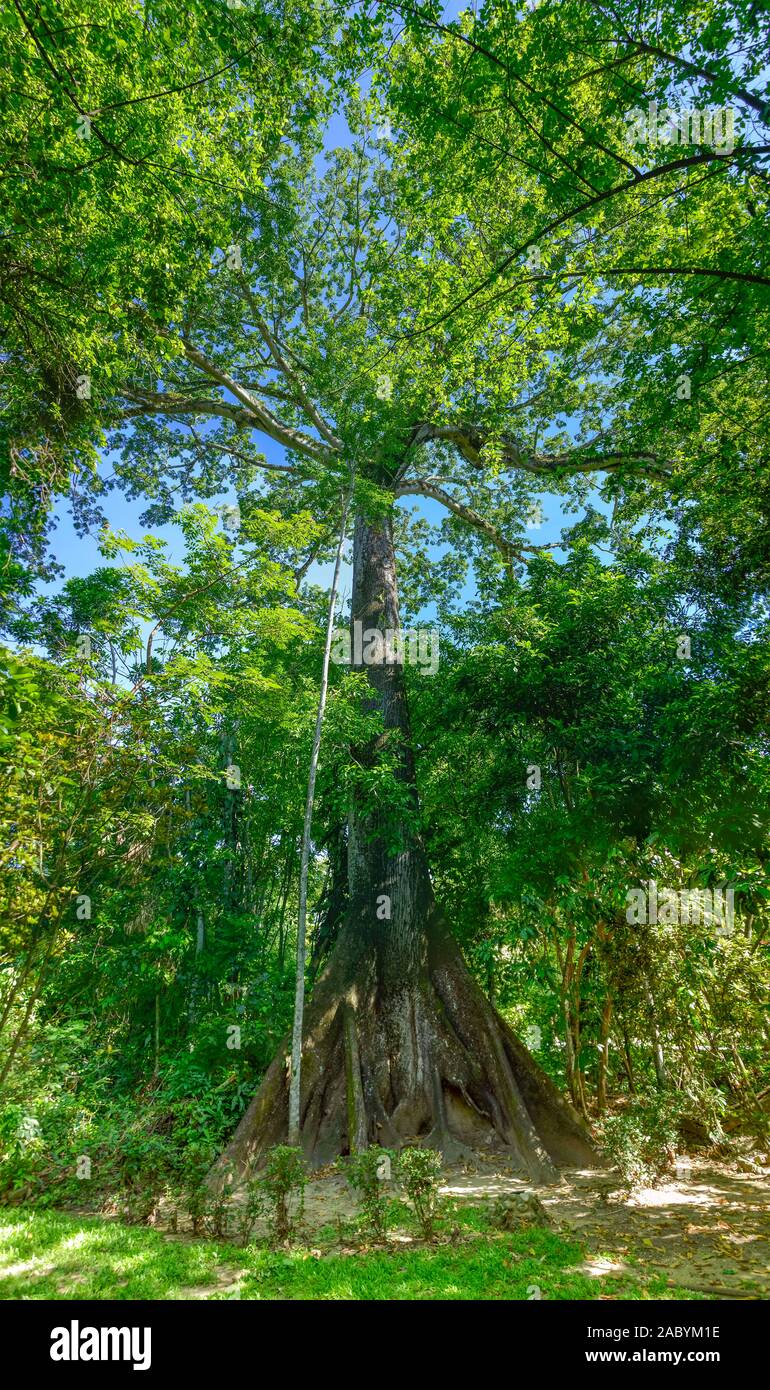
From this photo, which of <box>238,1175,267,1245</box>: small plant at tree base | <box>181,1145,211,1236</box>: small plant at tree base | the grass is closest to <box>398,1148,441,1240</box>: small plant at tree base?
the grass

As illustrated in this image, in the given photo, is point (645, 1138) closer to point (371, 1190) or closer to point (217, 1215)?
point (371, 1190)

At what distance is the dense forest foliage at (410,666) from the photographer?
433 cm

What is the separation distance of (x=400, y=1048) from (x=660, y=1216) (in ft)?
8.77

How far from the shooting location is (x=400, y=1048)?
20.6 ft

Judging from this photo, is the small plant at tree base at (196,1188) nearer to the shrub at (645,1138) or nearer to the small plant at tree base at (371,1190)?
the small plant at tree base at (371,1190)

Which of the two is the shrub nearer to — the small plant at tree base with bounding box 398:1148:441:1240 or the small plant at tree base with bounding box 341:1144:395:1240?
the small plant at tree base with bounding box 398:1148:441:1240

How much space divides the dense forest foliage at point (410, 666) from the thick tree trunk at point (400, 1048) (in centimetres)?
4

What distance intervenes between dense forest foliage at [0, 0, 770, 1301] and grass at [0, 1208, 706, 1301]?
38.6 inches

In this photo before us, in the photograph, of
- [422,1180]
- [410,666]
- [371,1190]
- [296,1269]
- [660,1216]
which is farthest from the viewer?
[410,666]

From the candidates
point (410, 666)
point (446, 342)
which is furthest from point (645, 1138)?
point (446, 342)

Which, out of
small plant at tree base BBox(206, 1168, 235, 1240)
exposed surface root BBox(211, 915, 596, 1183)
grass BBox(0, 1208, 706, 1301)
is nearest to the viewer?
grass BBox(0, 1208, 706, 1301)

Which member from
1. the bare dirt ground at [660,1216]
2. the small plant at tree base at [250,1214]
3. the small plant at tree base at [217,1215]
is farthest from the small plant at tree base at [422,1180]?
the small plant at tree base at [217,1215]

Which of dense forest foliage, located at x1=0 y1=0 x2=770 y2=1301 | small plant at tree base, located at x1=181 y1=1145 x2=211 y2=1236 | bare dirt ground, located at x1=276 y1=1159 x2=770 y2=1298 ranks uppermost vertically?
dense forest foliage, located at x1=0 y1=0 x2=770 y2=1301

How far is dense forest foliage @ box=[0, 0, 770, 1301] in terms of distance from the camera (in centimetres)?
433
